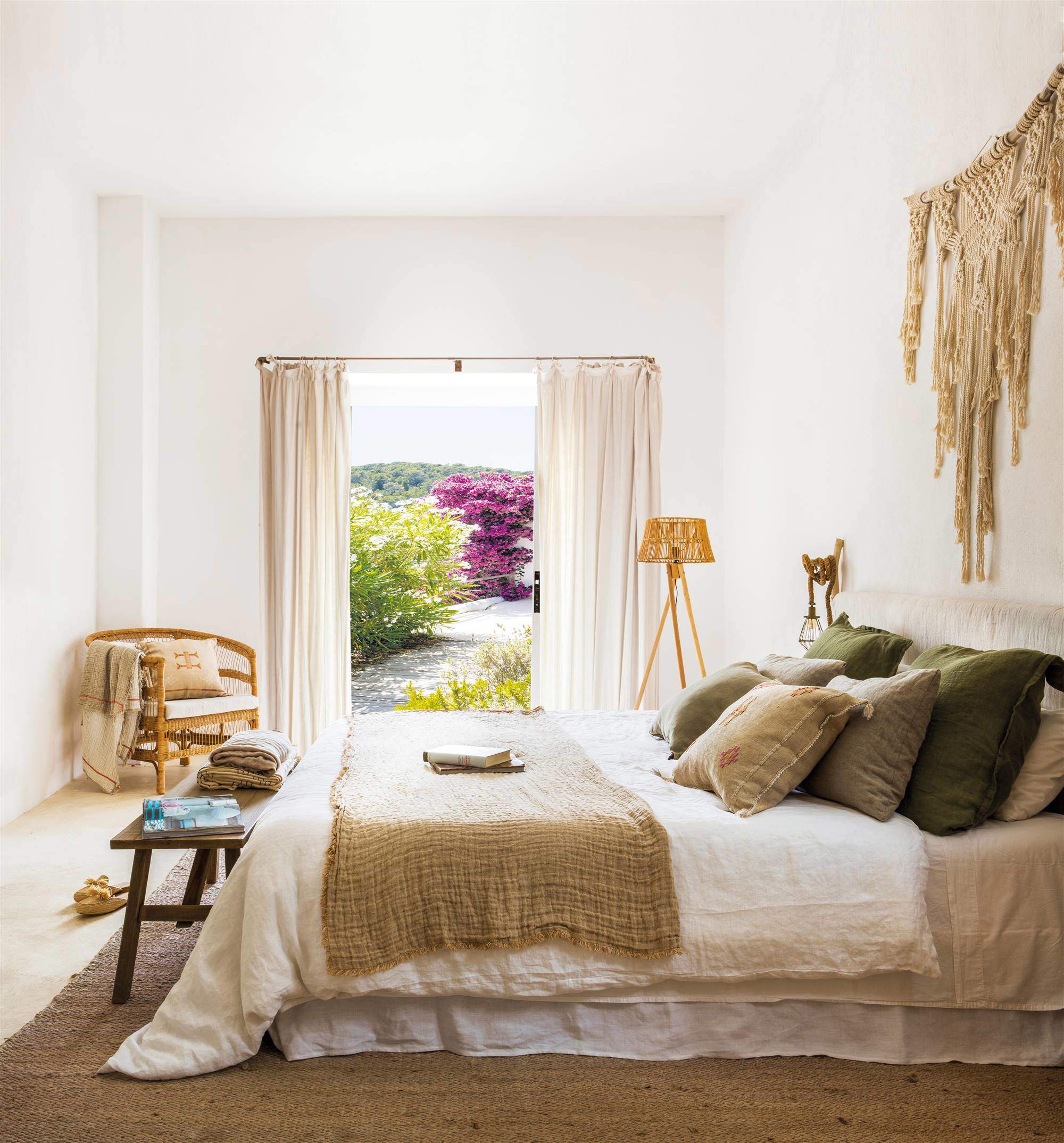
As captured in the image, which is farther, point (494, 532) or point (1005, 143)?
point (494, 532)

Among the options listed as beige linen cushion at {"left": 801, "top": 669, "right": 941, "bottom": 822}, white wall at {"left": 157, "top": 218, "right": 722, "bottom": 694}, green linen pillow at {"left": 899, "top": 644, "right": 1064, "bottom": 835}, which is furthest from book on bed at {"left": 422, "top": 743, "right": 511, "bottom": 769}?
white wall at {"left": 157, "top": 218, "right": 722, "bottom": 694}

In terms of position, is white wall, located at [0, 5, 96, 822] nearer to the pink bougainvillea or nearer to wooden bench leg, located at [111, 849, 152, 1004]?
wooden bench leg, located at [111, 849, 152, 1004]

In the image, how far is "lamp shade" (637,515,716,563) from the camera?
14.7 feet

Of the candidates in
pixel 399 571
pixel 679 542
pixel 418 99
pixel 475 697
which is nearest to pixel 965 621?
pixel 679 542

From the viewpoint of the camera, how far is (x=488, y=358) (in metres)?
5.23

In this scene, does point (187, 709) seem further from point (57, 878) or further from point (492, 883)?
point (492, 883)

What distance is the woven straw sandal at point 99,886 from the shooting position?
303cm

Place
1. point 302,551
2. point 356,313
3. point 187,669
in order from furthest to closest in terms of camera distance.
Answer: point 356,313
point 302,551
point 187,669

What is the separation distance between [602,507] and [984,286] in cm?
264

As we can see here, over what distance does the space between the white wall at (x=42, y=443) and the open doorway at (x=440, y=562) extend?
1.99m

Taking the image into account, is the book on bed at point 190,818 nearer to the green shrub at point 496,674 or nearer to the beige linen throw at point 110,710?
the beige linen throw at point 110,710

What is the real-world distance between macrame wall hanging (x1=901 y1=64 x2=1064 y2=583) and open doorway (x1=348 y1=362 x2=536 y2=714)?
139 inches

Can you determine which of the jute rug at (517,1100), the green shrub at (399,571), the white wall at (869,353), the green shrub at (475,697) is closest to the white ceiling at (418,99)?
the white wall at (869,353)

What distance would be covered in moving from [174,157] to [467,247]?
1.55 meters
